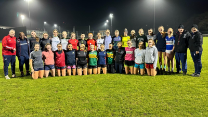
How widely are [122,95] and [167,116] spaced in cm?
127

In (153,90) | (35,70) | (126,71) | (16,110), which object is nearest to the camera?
(16,110)

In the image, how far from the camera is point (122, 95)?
3875 millimetres

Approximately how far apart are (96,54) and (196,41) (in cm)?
387

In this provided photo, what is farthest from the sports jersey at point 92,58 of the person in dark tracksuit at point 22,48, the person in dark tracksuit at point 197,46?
the person in dark tracksuit at point 197,46

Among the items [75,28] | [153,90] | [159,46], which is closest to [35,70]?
[153,90]

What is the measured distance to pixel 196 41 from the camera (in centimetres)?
543

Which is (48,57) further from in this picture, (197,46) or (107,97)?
(197,46)

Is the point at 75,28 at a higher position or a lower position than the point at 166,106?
higher

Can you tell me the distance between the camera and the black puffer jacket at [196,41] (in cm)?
537

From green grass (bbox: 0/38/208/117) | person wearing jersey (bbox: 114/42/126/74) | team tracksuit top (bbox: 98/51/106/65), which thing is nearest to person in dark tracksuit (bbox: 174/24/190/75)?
green grass (bbox: 0/38/208/117)

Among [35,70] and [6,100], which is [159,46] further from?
[6,100]

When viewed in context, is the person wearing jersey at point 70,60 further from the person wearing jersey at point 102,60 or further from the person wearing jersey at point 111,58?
the person wearing jersey at point 111,58

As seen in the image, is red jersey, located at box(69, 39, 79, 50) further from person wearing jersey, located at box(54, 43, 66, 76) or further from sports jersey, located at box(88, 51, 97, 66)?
sports jersey, located at box(88, 51, 97, 66)

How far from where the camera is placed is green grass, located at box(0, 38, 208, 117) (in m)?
3.06
